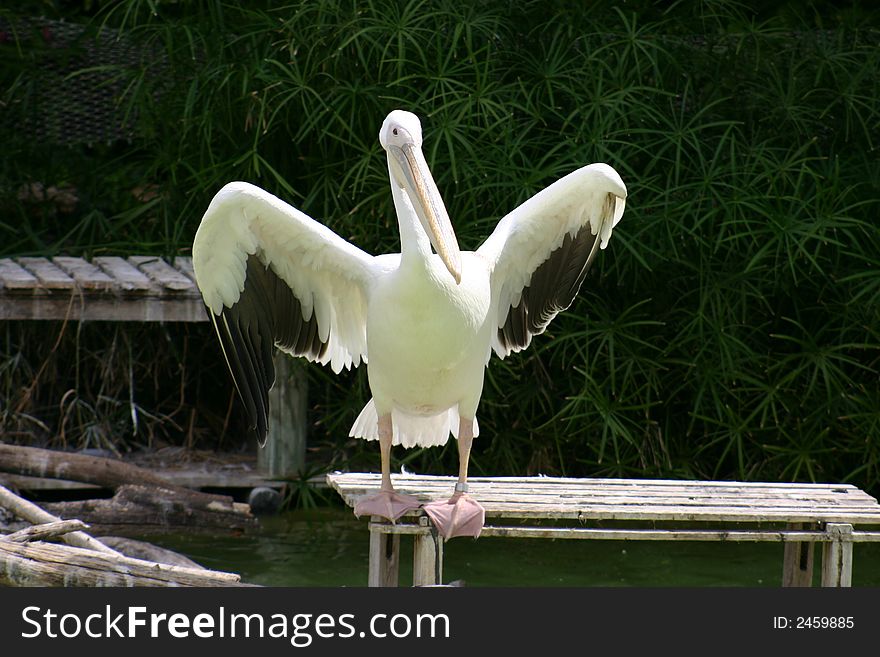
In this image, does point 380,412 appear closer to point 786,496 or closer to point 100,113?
point 786,496

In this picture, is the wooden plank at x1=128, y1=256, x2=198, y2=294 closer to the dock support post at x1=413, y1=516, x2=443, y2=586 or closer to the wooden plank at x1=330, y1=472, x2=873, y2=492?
the wooden plank at x1=330, y1=472, x2=873, y2=492

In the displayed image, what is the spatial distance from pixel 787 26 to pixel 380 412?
360 cm

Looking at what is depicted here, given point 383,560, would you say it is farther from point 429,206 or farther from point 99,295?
point 99,295

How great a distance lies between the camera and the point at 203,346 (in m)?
5.93

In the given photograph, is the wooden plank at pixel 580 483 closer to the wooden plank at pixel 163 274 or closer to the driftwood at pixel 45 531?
the driftwood at pixel 45 531

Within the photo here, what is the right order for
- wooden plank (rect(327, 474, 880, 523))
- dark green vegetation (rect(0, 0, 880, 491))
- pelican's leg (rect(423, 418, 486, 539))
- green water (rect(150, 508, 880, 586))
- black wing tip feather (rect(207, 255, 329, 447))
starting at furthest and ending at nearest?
1. dark green vegetation (rect(0, 0, 880, 491))
2. green water (rect(150, 508, 880, 586))
3. black wing tip feather (rect(207, 255, 329, 447))
4. wooden plank (rect(327, 474, 880, 523))
5. pelican's leg (rect(423, 418, 486, 539))

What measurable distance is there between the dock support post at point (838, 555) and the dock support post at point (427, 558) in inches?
41.4

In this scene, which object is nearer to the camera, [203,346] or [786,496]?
[786,496]

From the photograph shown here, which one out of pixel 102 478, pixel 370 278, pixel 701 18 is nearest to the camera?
pixel 370 278

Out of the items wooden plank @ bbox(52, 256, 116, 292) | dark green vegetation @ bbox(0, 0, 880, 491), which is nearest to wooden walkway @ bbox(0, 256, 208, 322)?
wooden plank @ bbox(52, 256, 116, 292)

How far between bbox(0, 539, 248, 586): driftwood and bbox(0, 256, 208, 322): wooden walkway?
1.57 m

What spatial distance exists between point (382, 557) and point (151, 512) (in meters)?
1.67

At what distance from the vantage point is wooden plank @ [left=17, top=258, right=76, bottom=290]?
508cm

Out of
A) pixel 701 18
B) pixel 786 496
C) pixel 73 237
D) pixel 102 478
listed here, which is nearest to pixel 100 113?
pixel 73 237
